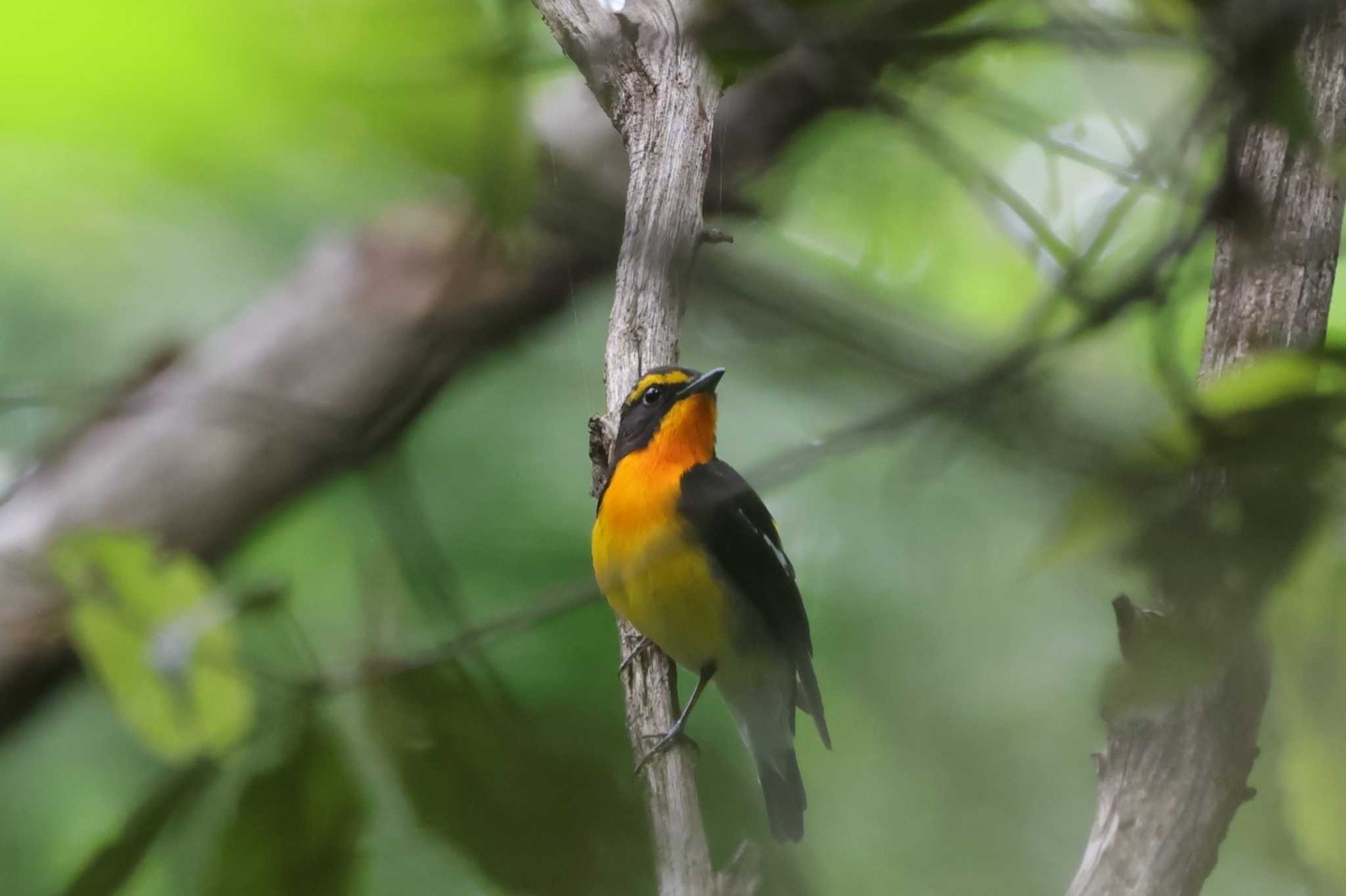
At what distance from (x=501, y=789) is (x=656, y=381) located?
0.91 meters

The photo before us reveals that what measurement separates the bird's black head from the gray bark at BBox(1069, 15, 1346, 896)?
621 millimetres

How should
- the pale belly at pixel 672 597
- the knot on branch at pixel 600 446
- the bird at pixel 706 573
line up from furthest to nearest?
the knot on branch at pixel 600 446 → the bird at pixel 706 573 → the pale belly at pixel 672 597

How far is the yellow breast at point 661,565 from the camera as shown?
1.11 meters

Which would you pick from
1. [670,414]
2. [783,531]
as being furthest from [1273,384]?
[670,414]

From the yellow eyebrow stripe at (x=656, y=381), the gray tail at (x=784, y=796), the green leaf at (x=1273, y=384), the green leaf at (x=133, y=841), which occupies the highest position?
the yellow eyebrow stripe at (x=656, y=381)

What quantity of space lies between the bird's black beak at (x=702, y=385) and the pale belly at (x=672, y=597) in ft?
0.63

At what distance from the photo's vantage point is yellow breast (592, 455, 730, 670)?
1.11 metres

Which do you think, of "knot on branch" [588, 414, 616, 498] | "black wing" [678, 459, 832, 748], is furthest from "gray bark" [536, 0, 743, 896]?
"black wing" [678, 459, 832, 748]

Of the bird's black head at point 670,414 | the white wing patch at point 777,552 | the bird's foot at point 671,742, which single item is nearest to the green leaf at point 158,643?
the bird's foot at point 671,742

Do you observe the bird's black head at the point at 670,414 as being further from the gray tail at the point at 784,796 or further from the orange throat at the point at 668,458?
the gray tail at the point at 784,796

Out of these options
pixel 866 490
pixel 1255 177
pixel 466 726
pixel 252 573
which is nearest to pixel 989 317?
pixel 866 490

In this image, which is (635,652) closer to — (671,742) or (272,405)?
(671,742)

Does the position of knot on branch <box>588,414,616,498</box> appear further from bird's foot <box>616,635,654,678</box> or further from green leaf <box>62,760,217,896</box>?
green leaf <box>62,760,217,896</box>

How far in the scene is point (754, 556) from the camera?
54.7 inches
